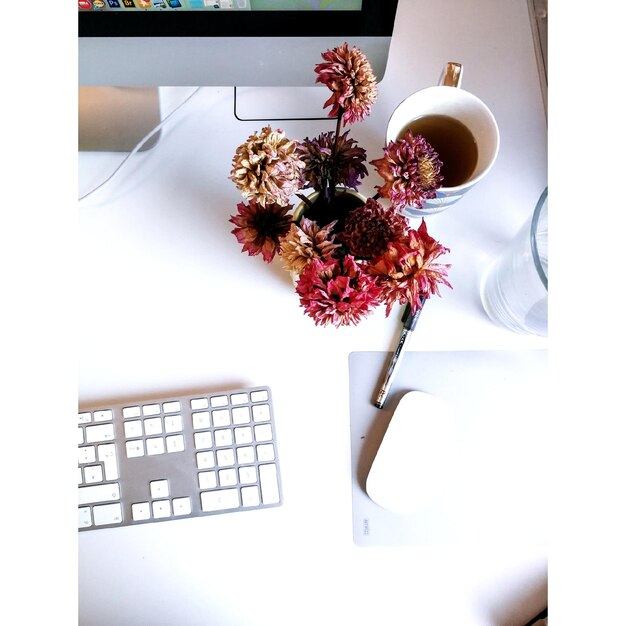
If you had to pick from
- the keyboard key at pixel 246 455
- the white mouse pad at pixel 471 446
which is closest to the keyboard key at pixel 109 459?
the keyboard key at pixel 246 455

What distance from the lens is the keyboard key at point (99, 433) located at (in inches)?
18.3

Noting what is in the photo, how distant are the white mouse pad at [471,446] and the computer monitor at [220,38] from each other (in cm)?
26

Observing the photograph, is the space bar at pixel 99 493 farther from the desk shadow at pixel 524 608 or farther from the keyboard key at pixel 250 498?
the desk shadow at pixel 524 608

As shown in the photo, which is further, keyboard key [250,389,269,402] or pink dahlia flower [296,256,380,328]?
keyboard key [250,389,269,402]

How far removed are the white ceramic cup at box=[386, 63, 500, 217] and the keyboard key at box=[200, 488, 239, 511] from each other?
29 cm

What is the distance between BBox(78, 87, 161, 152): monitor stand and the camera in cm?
51

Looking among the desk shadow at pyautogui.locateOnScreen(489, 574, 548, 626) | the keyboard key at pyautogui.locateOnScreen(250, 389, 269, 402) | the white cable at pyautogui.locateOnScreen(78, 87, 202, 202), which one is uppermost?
the white cable at pyautogui.locateOnScreen(78, 87, 202, 202)

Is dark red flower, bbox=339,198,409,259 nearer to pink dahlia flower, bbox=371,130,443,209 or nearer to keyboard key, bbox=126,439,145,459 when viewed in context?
pink dahlia flower, bbox=371,130,443,209

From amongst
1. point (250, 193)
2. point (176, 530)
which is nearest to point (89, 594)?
point (176, 530)

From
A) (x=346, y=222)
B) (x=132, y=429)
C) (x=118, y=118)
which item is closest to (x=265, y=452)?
(x=132, y=429)

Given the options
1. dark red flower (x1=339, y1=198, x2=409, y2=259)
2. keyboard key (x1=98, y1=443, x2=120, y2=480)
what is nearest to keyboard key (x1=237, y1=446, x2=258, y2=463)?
keyboard key (x1=98, y1=443, x2=120, y2=480)

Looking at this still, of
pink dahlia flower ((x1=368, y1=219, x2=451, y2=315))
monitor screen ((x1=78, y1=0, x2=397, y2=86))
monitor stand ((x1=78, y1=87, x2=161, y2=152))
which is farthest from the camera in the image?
monitor stand ((x1=78, y1=87, x2=161, y2=152))

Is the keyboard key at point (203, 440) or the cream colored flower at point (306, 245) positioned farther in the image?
the keyboard key at point (203, 440)

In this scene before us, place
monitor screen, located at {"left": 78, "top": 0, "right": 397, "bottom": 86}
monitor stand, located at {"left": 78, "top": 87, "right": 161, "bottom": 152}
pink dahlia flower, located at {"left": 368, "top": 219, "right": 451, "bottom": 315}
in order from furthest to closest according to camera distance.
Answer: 1. monitor stand, located at {"left": 78, "top": 87, "right": 161, "bottom": 152}
2. monitor screen, located at {"left": 78, "top": 0, "right": 397, "bottom": 86}
3. pink dahlia flower, located at {"left": 368, "top": 219, "right": 451, "bottom": 315}
